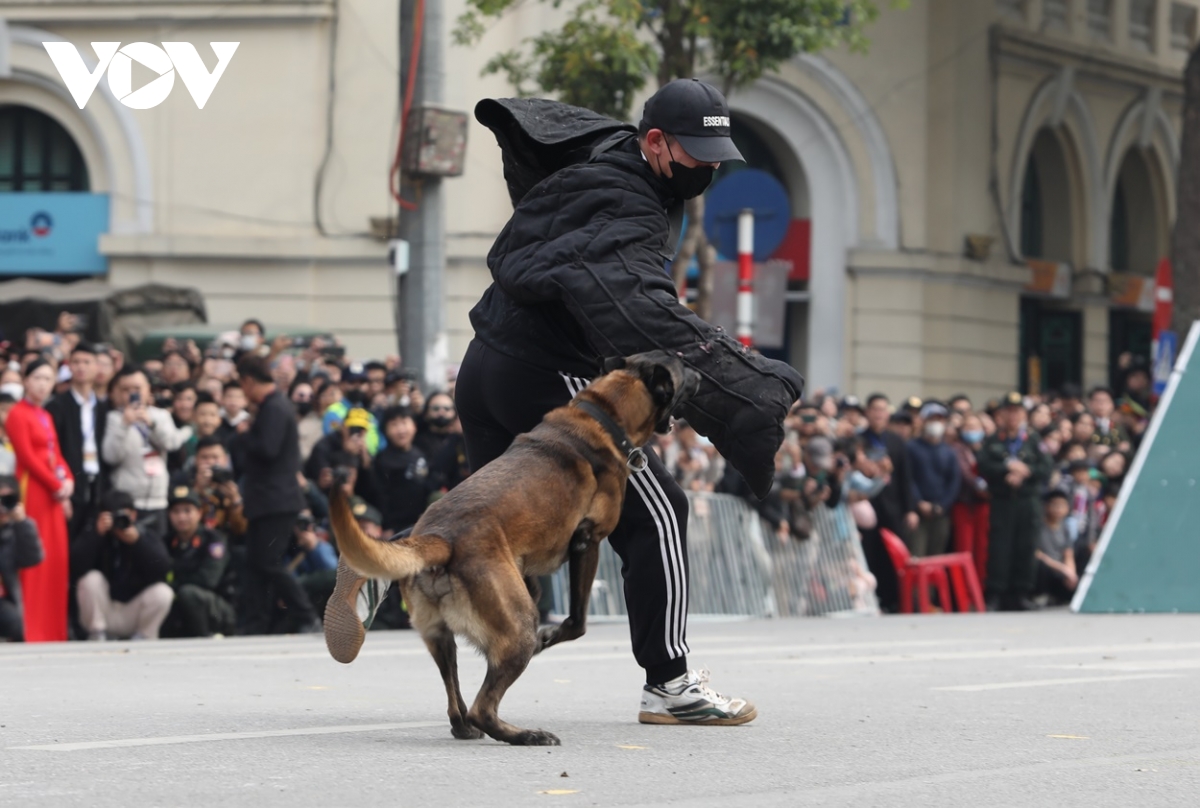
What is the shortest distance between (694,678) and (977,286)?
25.3 metres

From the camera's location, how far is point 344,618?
5520mm

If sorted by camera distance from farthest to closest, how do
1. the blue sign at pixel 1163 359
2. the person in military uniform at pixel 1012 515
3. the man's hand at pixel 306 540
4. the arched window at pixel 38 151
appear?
1. the arched window at pixel 38 151
2. the blue sign at pixel 1163 359
3. the person in military uniform at pixel 1012 515
4. the man's hand at pixel 306 540

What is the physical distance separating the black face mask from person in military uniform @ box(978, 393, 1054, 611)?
12.3 m

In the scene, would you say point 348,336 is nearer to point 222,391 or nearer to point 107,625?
point 222,391

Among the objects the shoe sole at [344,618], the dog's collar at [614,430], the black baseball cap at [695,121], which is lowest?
the shoe sole at [344,618]

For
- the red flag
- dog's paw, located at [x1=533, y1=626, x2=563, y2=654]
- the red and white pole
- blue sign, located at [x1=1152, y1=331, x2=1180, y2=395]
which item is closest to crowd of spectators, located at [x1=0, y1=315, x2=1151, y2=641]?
the red and white pole

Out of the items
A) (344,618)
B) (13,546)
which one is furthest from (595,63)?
(344,618)

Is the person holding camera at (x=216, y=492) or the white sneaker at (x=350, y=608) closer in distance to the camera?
the white sneaker at (x=350, y=608)

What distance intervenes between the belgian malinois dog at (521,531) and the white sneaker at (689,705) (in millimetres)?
540

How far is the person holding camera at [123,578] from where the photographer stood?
1255 cm

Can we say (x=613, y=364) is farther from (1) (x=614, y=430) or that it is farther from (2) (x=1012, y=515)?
(2) (x=1012, y=515)

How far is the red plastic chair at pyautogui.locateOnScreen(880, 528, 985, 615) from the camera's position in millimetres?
17031

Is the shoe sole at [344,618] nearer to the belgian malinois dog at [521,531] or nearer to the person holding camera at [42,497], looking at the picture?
the belgian malinois dog at [521,531]

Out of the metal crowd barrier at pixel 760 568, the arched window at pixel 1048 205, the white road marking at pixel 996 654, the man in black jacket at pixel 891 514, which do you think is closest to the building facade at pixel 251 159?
the man in black jacket at pixel 891 514
